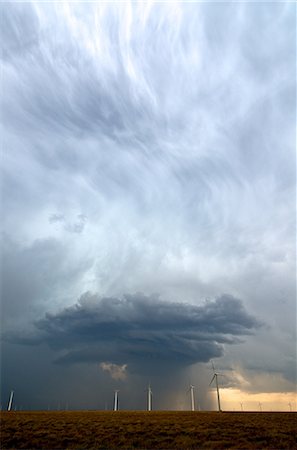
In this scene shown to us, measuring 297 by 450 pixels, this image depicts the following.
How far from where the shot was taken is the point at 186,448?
54875mm

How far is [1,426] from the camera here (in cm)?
7750

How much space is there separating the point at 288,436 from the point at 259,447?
38.3 feet

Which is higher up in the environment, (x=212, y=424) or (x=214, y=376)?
(x=214, y=376)

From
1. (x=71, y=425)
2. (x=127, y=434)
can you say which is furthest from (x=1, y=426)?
(x=127, y=434)

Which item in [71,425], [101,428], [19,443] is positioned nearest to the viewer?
[19,443]

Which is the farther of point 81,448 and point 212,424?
point 212,424

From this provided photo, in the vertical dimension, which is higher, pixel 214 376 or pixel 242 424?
pixel 214 376

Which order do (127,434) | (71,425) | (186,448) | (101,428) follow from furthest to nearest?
(71,425) < (101,428) < (127,434) < (186,448)

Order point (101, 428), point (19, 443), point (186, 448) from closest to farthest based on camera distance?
point (186, 448)
point (19, 443)
point (101, 428)

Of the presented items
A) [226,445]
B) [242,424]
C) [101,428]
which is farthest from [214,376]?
[226,445]

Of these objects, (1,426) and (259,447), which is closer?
(259,447)

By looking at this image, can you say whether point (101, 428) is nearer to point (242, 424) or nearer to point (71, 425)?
point (71, 425)

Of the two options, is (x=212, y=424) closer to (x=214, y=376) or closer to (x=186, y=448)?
(x=186, y=448)

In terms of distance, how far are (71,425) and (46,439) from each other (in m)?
19.3
